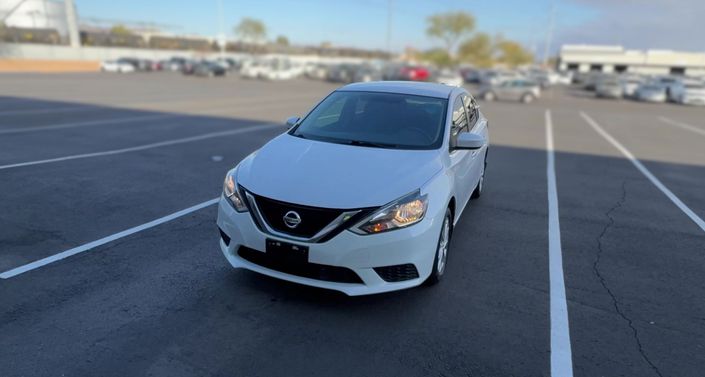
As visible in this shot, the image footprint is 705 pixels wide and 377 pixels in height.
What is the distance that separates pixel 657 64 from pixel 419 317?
338ft

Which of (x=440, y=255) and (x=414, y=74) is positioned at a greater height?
(x=440, y=255)

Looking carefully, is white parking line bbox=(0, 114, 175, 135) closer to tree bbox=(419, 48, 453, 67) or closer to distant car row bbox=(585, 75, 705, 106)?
distant car row bbox=(585, 75, 705, 106)

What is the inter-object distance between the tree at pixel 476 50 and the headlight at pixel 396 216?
9463 centimetres

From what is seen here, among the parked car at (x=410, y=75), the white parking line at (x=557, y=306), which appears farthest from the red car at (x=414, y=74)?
the white parking line at (x=557, y=306)

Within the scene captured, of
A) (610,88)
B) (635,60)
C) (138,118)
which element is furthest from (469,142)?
(635,60)

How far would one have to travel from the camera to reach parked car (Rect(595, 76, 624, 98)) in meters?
35.2

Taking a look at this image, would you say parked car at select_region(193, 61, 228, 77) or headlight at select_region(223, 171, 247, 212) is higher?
headlight at select_region(223, 171, 247, 212)

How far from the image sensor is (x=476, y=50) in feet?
299

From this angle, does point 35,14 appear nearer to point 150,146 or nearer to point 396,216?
point 150,146

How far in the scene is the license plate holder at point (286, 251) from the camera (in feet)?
10.5

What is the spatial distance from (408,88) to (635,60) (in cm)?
9949

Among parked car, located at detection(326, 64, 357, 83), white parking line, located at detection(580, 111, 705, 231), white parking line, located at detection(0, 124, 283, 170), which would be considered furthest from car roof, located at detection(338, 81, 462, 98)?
parked car, located at detection(326, 64, 357, 83)

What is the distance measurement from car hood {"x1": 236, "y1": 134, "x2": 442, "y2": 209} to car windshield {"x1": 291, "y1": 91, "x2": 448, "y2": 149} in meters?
0.23

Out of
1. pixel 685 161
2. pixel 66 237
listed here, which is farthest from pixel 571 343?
pixel 685 161
